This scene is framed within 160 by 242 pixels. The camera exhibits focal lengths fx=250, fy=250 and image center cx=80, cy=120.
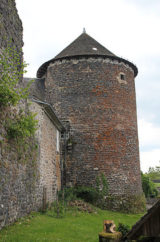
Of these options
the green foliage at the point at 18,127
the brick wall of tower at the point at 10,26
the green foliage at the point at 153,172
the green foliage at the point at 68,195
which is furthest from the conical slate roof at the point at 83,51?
the green foliage at the point at 153,172

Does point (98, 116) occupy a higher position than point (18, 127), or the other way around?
point (98, 116)

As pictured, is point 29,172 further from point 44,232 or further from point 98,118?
point 98,118

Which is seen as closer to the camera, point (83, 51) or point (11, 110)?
point (11, 110)

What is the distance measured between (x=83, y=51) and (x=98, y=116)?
15.7 feet

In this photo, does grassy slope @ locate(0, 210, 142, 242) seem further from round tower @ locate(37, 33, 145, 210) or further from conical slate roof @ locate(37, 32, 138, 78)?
conical slate roof @ locate(37, 32, 138, 78)

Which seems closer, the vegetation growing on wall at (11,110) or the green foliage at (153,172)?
the vegetation growing on wall at (11,110)

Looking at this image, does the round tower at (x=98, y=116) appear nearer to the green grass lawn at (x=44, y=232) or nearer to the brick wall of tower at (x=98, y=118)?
the brick wall of tower at (x=98, y=118)

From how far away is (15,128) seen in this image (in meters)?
7.46

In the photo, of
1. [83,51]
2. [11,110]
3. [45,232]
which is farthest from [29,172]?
[83,51]

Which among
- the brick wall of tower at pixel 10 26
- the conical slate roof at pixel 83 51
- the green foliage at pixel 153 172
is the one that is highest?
the conical slate roof at pixel 83 51

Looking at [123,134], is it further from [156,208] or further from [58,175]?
[156,208]

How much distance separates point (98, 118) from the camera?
15945 millimetres

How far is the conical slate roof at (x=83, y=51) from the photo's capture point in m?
16.9

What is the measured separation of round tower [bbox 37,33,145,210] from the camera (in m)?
15.3
